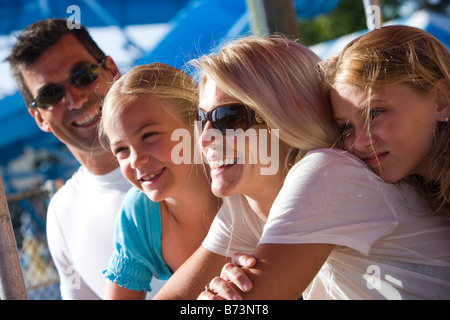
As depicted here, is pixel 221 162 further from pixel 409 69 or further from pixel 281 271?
pixel 409 69

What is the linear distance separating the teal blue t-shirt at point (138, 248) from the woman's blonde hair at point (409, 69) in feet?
2.73

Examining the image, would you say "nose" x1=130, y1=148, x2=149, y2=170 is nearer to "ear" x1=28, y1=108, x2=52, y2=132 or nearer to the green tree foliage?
"ear" x1=28, y1=108, x2=52, y2=132

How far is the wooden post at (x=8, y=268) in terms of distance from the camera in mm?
999

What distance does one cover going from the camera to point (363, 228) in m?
1.22

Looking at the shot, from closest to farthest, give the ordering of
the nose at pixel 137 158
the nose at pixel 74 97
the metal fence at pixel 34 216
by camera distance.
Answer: the nose at pixel 137 158
the nose at pixel 74 97
the metal fence at pixel 34 216

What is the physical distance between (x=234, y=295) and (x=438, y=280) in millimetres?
524

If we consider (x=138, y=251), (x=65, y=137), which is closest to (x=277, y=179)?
(x=138, y=251)

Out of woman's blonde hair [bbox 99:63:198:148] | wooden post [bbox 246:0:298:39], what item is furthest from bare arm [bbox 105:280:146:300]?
wooden post [bbox 246:0:298:39]

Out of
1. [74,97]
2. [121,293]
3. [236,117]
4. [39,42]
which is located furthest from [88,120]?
[236,117]

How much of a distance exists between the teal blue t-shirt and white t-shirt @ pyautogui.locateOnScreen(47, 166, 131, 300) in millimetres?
428

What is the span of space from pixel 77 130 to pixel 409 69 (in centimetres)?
171

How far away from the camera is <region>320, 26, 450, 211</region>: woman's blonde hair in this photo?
1.31m

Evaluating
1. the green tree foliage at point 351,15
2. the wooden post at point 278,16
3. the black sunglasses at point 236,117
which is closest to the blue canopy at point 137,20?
the wooden post at point 278,16

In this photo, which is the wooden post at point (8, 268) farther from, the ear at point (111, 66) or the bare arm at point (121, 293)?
the ear at point (111, 66)
